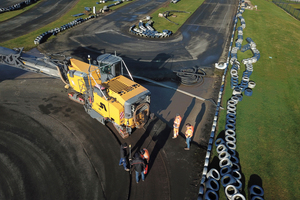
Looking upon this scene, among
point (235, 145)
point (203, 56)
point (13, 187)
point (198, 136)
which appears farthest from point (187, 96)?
point (13, 187)

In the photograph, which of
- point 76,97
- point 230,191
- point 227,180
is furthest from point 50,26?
point 230,191

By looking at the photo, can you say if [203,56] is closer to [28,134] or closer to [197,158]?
[197,158]

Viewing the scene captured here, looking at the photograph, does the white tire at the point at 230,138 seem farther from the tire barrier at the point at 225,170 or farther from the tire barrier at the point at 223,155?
the tire barrier at the point at 225,170

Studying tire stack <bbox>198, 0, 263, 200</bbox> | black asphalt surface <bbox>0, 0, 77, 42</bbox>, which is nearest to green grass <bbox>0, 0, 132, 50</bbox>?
black asphalt surface <bbox>0, 0, 77, 42</bbox>

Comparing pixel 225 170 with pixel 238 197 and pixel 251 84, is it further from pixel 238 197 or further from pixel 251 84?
pixel 251 84

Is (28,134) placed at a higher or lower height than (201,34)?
lower

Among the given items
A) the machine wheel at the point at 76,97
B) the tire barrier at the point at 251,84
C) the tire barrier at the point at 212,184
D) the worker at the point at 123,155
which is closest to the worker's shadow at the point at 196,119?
the tire barrier at the point at 212,184

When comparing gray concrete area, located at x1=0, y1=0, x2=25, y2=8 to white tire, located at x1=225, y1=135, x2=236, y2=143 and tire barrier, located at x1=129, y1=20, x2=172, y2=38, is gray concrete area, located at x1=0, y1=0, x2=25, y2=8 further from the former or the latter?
white tire, located at x1=225, y1=135, x2=236, y2=143
